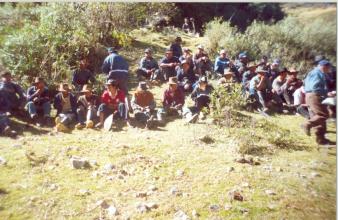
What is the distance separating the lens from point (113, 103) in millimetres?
6336

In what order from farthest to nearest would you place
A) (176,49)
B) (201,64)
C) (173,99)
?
(176,49) → (201,64) → (173,99)

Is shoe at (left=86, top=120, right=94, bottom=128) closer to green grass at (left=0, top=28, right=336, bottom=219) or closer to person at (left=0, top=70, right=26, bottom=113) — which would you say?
green grass at (left=0, top=28, right=336, bottom=219)

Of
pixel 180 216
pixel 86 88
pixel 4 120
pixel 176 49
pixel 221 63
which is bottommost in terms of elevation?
pixel 180 216

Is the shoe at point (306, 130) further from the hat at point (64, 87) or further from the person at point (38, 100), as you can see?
the person at point (38, 100)

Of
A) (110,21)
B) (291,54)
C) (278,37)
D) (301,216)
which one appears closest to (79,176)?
(301,216)

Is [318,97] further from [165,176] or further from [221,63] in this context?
[221,63]

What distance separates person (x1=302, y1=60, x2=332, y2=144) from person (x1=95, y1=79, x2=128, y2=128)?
2.75 m

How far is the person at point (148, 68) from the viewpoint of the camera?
7668 millimetres

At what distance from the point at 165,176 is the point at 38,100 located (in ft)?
8.39

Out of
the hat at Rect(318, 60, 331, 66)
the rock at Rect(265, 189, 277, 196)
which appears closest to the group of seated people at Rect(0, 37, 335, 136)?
the hat at Rect(318, 60, 331, 66)

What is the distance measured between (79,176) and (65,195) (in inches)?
14.7

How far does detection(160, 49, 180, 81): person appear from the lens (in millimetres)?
7660

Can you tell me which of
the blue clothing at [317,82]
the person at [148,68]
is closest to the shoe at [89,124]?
the person at [148,68]

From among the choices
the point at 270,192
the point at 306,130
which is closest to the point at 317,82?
the point at 306,130
